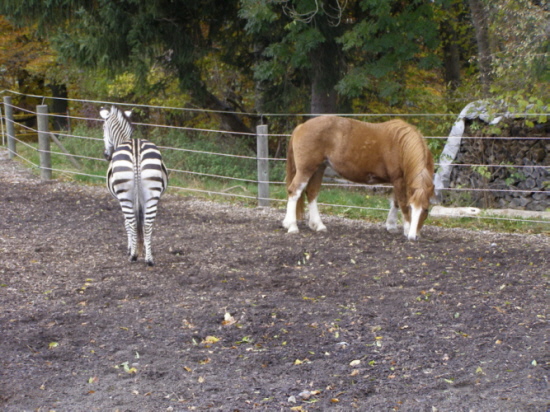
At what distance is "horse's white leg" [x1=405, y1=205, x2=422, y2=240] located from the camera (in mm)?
6766

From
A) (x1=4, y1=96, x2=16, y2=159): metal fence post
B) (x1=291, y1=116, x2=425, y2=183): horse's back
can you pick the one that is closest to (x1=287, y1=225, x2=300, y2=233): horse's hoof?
(x1=291, y1=116, x2=425, y2=183): horse's back

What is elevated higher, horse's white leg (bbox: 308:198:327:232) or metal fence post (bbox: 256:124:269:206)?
metal fence post (bbox: 256:124:269:206)

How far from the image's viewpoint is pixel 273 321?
4.64 m

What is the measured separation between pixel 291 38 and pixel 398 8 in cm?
202

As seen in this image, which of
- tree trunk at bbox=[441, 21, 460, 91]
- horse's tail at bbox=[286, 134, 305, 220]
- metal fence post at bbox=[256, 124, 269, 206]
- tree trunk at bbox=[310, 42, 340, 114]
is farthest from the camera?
tree trunk at bbox=[441, 21, 460, 91]

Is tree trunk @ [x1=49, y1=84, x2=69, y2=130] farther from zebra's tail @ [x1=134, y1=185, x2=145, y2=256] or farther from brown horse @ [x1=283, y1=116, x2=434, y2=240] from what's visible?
zebra's tail @ [x1=134, y1=185, x2=145, y2=256]

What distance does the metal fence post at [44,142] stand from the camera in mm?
10344

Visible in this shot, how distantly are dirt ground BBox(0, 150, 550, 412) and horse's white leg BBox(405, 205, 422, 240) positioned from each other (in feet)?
0.54

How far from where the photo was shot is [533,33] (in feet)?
24.9

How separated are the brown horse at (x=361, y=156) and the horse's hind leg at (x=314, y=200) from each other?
12 mm

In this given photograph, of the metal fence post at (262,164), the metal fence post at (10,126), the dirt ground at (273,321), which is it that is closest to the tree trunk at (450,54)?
the metal fence post at (262,164)

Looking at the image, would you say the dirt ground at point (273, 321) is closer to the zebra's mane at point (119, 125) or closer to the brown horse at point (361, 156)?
the brown horse at point (361, 156)

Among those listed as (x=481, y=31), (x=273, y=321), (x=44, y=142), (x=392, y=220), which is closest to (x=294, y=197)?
(x=392, y=220)

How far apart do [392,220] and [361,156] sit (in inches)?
33.7
